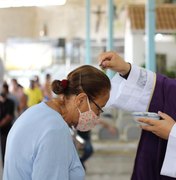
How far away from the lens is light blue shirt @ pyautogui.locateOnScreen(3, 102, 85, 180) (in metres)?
2.59

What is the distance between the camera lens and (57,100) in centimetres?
287

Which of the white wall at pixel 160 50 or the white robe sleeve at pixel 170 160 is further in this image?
the white wall at pixel 160 50

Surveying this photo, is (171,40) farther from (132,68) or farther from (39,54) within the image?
(132,68)

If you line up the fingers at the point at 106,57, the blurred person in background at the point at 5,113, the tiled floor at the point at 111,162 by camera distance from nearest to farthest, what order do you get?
the fingers at the point at 106,57, the blurred person in background at the point at 5,113, the tiled floor at the point at 111,162

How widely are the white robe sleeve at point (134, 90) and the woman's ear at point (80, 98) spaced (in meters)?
0.76

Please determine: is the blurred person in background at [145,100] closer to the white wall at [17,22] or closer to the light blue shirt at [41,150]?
the light blue shirt at [41,150]

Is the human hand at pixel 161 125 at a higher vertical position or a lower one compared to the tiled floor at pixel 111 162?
higher

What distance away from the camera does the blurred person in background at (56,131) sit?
2.60 m

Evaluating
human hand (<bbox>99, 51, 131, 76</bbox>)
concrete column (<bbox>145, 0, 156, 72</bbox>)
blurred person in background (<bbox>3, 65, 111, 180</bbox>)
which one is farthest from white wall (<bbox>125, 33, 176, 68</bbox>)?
blurred person in background (<bbox>3, 65, 111, 180</bbox>)

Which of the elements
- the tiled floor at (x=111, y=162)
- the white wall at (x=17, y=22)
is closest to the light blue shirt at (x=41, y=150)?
the tiled floor at (x=111, y=162)

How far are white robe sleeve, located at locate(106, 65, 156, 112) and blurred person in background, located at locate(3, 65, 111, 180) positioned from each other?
677mm

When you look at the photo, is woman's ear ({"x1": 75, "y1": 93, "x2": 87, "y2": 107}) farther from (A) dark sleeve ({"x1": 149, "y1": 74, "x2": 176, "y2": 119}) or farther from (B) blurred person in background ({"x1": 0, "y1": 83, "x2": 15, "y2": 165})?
(B) blurred person in background ({"x1": 0, "y1": 83, "x2": 15, "y2": 165})

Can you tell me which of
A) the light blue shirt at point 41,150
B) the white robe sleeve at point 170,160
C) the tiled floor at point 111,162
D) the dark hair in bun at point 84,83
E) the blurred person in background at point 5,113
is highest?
the dark hair in bun at point 84,83

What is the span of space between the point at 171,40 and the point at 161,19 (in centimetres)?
216
